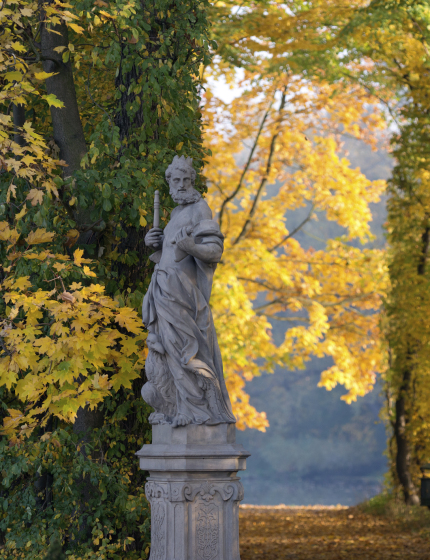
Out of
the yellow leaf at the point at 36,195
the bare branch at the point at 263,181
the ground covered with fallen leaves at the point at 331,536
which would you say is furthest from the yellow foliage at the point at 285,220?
the yellow leaf at the point at 36,195

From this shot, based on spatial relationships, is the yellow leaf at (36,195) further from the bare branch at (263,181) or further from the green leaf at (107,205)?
the bare branch at (263,181)

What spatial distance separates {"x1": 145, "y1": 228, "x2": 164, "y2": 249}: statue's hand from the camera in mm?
5254

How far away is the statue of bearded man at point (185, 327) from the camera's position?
16.1 ft

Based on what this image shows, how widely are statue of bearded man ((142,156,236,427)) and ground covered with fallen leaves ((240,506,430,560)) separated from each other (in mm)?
4852

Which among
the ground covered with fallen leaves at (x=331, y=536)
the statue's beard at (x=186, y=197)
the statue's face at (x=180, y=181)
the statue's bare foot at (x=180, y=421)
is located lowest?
the ground covered with fallen leaves at (x=331, y=536)

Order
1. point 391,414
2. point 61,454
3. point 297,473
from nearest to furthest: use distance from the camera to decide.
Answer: point 61,454 < point 391,414 < point 297,473

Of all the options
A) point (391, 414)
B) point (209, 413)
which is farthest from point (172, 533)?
point (391, 414)

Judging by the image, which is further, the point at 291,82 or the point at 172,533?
the point at 291,82

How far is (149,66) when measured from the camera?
6508mm

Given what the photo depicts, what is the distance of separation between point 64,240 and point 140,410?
5.52 feet

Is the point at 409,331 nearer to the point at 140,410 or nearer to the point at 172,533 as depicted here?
the point at 140,410

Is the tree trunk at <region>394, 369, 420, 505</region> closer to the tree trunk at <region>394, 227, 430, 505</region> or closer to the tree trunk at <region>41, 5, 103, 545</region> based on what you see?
the tree trunk at <region>394, 227, 430, 505</region>

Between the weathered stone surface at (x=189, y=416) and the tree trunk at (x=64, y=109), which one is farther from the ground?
the tree trunk at (x=64, y=109)

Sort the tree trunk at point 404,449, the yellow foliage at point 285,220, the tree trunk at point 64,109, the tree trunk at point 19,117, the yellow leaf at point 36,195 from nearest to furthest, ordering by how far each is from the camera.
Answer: the yellow leaf at point 36,195
the tree trunk at point 19,117
the tree trunk at point 64,109
the tree trunk at point 404,449
the yellow foliage at point 285,220
